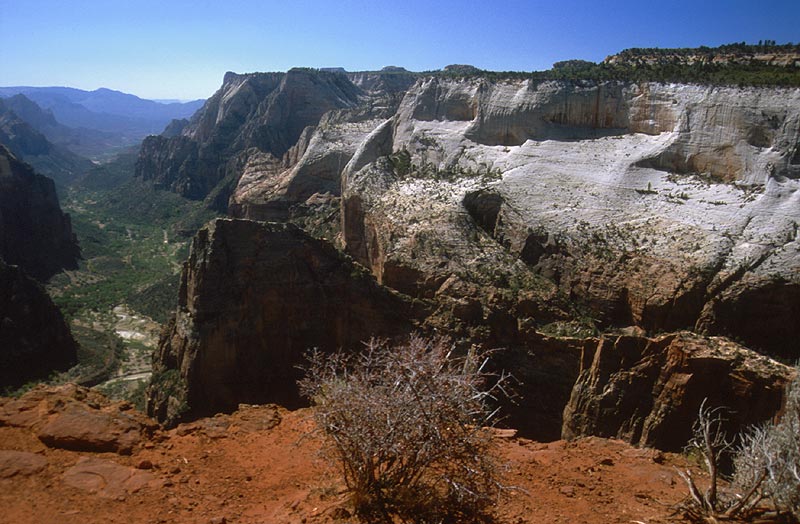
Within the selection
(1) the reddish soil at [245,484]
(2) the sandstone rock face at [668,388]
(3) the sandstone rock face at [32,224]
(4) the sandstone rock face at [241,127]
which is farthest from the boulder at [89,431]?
(4) the sandstone rock face at [241,127]

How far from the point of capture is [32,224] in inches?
2542

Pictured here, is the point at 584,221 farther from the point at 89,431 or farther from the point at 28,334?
the point at 28,334

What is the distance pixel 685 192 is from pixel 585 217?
15.7 feet

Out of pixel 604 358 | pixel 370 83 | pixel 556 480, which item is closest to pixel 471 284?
pixel 604 358

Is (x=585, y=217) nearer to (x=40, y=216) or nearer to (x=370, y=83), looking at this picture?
(x=40, y=216)

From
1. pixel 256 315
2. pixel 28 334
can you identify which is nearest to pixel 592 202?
pixel 256 315

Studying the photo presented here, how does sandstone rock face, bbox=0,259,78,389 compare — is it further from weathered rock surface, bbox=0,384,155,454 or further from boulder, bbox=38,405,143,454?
boulder, bbox=38,405,143,454

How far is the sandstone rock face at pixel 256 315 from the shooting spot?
21547 mm

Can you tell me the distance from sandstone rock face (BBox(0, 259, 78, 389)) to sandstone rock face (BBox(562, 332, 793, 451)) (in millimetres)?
33043

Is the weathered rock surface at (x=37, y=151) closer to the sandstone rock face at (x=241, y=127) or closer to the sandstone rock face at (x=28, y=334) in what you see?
the sandstone rock face at (x=241, y=127)

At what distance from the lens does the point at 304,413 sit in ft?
50.0

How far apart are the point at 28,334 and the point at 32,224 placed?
35.1 m

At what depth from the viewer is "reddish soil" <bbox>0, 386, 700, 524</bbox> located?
29.3 ft

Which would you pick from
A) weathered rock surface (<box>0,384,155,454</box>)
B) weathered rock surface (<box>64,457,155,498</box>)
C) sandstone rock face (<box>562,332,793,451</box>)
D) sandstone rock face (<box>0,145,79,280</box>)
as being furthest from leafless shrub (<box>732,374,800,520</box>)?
sandstone rock face (<box>0,145,79,280</box>)
